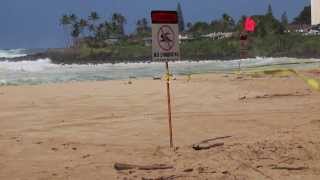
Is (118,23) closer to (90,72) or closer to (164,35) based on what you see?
(90,72)

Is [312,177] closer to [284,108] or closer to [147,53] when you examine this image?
[284,108]

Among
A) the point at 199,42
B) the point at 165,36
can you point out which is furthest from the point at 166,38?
the point at 199,42

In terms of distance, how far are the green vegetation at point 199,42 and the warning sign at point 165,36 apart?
8414cm

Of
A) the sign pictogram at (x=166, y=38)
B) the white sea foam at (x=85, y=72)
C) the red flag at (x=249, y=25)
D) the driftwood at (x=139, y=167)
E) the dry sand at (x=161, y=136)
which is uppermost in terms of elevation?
the red flag at (x=249, y=25)

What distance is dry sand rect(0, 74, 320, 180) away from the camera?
669cm

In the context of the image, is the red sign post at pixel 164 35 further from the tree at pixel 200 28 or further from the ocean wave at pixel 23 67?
the tree at pixel 200 28

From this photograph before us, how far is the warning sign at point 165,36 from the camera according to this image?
25.4 ft

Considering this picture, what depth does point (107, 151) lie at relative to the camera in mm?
7961

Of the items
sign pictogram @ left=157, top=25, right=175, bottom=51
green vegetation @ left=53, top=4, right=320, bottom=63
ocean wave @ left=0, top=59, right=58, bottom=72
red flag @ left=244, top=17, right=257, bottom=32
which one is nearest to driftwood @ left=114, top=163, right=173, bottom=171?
sign pictogram @ left=157, top=25, right=175, bottom=51

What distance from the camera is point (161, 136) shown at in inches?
361

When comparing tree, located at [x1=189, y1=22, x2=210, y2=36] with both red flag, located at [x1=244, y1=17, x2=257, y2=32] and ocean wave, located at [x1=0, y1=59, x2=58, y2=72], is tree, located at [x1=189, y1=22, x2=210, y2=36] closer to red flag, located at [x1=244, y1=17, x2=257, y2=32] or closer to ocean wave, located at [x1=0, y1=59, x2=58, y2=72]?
ocean wave, located at [x1=0, y1=59, x2=58, y2=72]

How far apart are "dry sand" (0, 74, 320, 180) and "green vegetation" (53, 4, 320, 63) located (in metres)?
78.8

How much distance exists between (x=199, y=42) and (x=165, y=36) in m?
109

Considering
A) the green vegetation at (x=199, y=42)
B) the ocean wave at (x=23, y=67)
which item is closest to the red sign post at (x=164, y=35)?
the ocean wave at (x=23, y=67)
